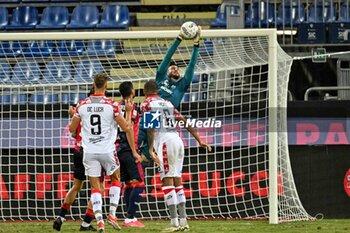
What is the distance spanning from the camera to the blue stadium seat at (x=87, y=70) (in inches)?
674

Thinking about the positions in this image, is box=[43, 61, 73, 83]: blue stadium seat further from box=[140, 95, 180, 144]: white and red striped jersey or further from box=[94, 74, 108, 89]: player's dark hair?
box=[94, 74, 108, 89]: player's dark hair

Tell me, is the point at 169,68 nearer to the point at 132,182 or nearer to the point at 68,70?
the point at 132,182

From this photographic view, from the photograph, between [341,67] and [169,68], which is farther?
[341,67]

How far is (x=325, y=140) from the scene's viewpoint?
1580 centimetres

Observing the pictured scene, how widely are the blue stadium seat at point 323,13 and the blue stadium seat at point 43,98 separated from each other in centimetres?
685

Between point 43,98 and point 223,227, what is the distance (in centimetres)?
487

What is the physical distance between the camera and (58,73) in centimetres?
1772

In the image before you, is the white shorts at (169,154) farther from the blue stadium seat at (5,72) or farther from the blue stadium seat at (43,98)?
the blue stadium seat at (5,72)

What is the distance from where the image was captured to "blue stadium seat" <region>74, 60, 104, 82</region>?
17125 millimetres

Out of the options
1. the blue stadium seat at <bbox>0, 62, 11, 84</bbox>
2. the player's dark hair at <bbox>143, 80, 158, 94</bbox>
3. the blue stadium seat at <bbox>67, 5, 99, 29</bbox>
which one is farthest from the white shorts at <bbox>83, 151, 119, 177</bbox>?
the blue stadium seat at <bbox>67, 5, 99, 29</bbox>

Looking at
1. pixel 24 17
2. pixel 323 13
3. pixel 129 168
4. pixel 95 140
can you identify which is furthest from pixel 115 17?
pixel 95 140

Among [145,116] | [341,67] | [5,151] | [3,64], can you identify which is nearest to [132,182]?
[145,116]

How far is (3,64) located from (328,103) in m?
5.98

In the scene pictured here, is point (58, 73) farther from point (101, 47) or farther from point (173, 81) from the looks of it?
point (173, 81)
